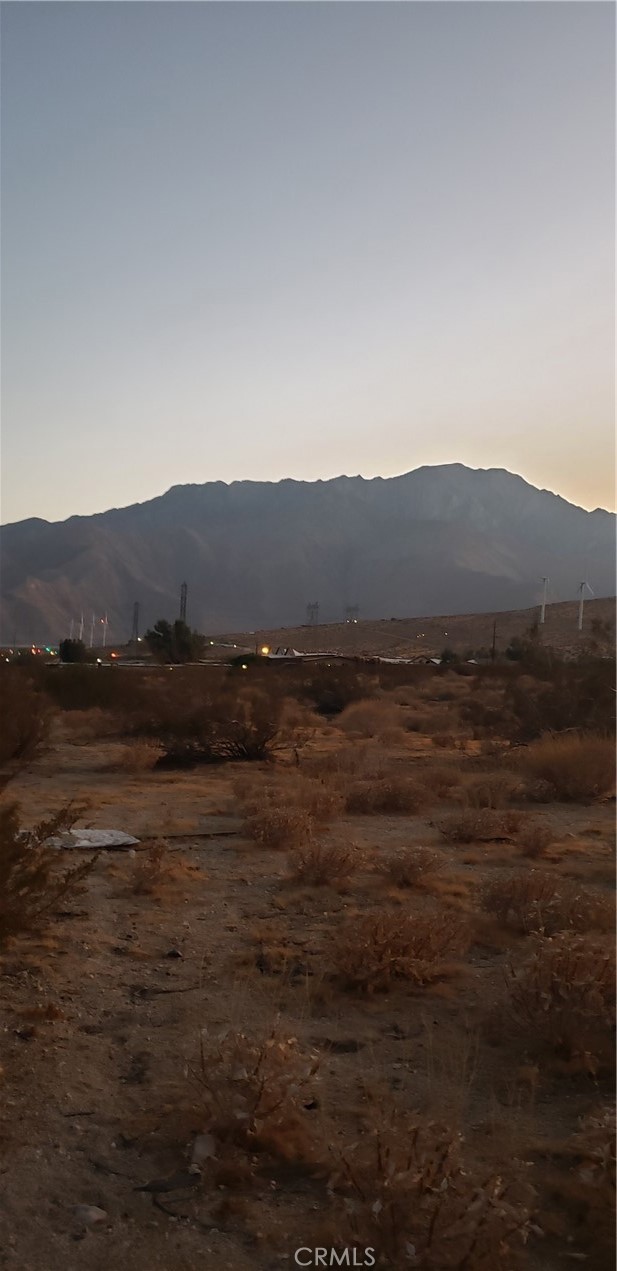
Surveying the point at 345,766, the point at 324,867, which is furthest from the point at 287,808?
the point at 345,766

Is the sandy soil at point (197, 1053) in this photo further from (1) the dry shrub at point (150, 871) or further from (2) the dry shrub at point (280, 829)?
(2) the dry shrub at point (280, 829)

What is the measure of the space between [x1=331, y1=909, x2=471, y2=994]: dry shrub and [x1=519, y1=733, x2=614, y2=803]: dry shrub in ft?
25.3

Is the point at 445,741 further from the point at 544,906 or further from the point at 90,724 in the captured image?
the point at 544,906

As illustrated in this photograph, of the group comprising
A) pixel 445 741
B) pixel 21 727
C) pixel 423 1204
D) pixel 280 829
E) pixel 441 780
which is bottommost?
pixel 445 741

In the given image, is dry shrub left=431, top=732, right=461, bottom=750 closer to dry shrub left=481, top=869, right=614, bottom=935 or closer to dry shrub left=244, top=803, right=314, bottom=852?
dry shrub left=244, top=803, right=314, bottom=852

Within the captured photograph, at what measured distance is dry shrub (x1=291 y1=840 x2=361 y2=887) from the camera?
29.9 ft

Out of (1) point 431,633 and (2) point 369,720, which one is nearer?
(2) point 369,720

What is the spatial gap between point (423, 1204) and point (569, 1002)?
7.03ft

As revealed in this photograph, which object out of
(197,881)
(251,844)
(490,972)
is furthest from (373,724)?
(490,972)

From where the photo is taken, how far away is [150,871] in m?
8.89

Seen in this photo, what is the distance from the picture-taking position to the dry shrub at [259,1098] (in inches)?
168

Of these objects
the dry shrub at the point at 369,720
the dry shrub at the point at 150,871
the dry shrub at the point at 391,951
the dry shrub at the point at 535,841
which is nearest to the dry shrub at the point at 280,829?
the dry shrub at the point at 150,871

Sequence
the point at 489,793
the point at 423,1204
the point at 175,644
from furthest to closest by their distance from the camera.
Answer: the point at 175,644 < the point at 489,793 < the point at 423,1204

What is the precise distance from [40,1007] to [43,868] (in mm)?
838
